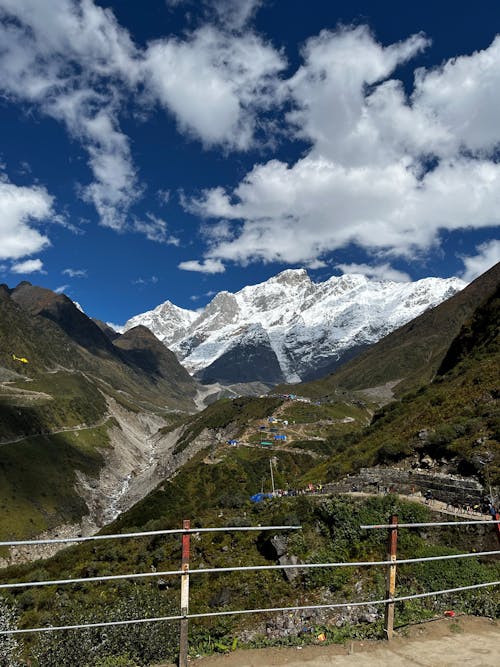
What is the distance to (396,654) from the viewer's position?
32.6 ft

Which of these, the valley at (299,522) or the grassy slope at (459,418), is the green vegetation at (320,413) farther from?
the grassy slope at (459,418)

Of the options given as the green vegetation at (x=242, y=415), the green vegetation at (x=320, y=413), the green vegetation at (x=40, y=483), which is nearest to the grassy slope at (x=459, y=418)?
the green vegetation at (x=320, y=413)

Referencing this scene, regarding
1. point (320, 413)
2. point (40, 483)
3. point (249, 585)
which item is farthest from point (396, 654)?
point (320, 413)

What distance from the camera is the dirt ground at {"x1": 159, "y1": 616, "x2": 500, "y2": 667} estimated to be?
31.4 feet

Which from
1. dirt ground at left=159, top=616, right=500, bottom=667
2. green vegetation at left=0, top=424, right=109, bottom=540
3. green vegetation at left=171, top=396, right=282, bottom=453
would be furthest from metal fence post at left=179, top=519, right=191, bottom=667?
green vegetation at left=171, top=396, right=282, bottom=453

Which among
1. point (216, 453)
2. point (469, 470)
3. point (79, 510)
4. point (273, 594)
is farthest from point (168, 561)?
point (79, 510)

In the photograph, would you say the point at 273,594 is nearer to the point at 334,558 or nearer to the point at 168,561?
the point at 334,558

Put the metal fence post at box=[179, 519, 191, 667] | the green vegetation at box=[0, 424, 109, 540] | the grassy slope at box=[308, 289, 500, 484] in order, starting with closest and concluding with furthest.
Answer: the metal fence post at box=[179, 519, 191, 667]
the grassy slope at box=[308, 289, 500, 484]
the green vegetation at box=[0, 424, 109, 540]

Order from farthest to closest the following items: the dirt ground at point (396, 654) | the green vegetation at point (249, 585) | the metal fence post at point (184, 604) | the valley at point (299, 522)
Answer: the valley at point (299, 522) → the green vegetation at point (249, 585) → the dirt ground at point (396, 654) → the metal fence post at point (184, 604)

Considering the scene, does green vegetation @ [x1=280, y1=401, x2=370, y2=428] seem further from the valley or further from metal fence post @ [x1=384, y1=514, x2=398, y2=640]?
metal fence post @ [x1=384, y1=514, x2=398, y2=640]

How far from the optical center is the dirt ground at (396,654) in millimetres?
9570

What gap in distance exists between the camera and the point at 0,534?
109750 millimetres

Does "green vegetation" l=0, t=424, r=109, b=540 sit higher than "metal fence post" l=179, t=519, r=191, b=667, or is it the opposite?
"metal fence post" l=179, t=519, r=191, b=667

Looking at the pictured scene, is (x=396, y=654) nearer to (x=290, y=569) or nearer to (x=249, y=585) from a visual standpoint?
(x=290, y=569)
